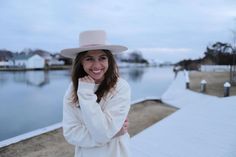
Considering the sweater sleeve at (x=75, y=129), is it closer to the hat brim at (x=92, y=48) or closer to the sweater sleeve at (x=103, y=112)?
the sweater sleeve at (x=103, y=112)

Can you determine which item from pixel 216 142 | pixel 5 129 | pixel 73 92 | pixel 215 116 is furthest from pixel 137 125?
pixel 73 92

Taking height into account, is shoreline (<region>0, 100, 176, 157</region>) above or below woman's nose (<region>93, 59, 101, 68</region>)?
below

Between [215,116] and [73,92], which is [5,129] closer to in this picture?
[215,116]

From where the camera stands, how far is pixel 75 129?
1.24 m

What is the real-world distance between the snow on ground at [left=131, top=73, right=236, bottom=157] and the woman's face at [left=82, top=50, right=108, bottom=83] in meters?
2.02

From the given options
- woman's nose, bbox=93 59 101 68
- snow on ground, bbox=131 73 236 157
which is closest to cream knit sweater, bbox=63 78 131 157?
woman's nose, bbox=93 59 101 68

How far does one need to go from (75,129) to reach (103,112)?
196 mm

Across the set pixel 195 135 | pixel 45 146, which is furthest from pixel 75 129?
pixel 45 146

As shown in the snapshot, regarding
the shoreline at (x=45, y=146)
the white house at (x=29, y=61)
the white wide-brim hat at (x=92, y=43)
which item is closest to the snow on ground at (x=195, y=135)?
the shoreline at (x=45, y=146)

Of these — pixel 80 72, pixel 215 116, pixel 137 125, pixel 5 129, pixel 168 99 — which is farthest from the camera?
pixel 168 99

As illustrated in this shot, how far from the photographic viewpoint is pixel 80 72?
1.33 metres

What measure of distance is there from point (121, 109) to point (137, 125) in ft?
13.6

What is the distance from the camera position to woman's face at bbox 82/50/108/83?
49.5 inches

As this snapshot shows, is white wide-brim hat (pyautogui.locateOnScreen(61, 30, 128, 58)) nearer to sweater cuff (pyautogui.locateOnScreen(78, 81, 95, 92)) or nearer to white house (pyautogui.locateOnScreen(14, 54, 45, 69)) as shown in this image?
sweater cuff (pyautogui.locateOnScreen(78, 81, 95, 92))
